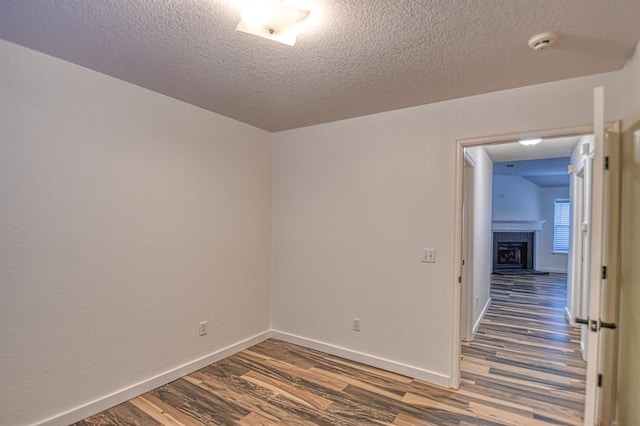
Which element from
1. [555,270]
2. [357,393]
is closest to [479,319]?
[357,393]

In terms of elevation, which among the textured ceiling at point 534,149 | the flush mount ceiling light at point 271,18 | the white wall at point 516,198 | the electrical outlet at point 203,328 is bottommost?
the electrical outlet at point 203,328

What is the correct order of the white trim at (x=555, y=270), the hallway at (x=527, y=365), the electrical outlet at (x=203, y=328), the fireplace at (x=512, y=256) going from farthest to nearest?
the fireplace at (x=512, y=256) < the white trim at (x=555, y=270) < the electrical outlet at (x=203, y=328) < the hallway at (x=527, y=365)

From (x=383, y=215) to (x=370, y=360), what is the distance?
1425 millimetres

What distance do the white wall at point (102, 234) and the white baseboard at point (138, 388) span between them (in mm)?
41

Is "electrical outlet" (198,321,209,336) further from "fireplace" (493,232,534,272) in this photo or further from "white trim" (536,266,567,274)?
"white trim" (536,266,567,274)

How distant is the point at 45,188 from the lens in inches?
81.0

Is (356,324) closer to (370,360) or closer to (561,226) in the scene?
(370,360)

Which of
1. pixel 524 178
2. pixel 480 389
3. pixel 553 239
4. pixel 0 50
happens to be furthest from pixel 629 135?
pixel 553 239

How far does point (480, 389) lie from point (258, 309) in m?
2.32

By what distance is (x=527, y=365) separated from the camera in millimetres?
3145

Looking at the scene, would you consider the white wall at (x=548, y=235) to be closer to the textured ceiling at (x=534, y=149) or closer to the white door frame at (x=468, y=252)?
the textured ceiling at (x=534, y=149)

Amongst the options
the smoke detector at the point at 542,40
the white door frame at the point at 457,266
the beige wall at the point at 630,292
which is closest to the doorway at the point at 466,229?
the white door frame at the point at 457,266

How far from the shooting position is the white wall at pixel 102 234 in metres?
1.95

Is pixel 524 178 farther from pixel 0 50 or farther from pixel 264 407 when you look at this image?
pixel 0 50
